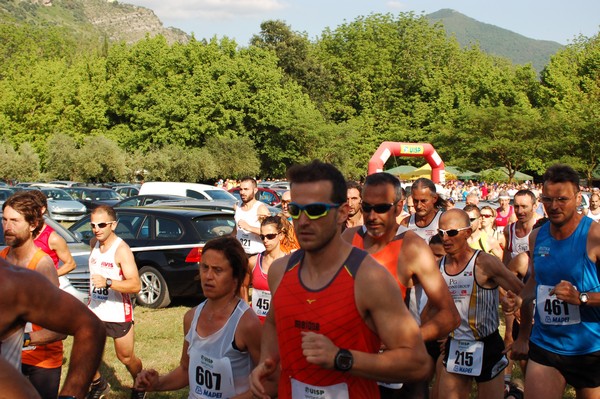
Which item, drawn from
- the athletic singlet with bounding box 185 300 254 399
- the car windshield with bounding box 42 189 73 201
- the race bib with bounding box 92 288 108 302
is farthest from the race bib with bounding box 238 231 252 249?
the car windshield with bounding box 42 189 73 201

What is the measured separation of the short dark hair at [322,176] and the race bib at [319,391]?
786mm

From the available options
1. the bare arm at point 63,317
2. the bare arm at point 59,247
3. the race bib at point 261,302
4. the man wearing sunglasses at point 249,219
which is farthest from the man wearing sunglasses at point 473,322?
the man wearing sunglasses at point 249,219

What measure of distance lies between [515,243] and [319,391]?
645cm

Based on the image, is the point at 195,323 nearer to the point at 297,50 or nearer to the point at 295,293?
the point at 295,293

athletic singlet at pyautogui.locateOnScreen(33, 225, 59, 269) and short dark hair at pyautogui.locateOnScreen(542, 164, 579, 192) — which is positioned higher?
short dark hair at pyautogui.locateOnScreen(542, 164, 579, 192)

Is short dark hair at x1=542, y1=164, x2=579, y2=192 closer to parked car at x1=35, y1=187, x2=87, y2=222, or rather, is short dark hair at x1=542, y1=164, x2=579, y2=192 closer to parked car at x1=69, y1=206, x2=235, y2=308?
parked car at x1=69, y1=206, x2=235, y2=308

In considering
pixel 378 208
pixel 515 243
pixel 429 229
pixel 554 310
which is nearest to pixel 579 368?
pixel 554 310

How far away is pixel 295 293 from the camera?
10.3 ft

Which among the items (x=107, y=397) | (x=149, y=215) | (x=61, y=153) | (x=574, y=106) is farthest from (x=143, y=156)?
(x=107, y=397)

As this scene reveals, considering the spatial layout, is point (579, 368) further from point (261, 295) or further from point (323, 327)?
point (261, 295)

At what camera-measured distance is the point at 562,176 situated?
5.40 metres

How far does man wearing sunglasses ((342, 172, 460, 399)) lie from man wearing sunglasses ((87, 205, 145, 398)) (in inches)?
111

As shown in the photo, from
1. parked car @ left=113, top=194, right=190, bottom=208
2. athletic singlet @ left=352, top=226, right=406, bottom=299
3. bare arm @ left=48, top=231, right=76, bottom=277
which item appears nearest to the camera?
athletic singlet @ left=352, top=226, right=406, bottom=299

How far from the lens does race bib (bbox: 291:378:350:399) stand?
306cm
